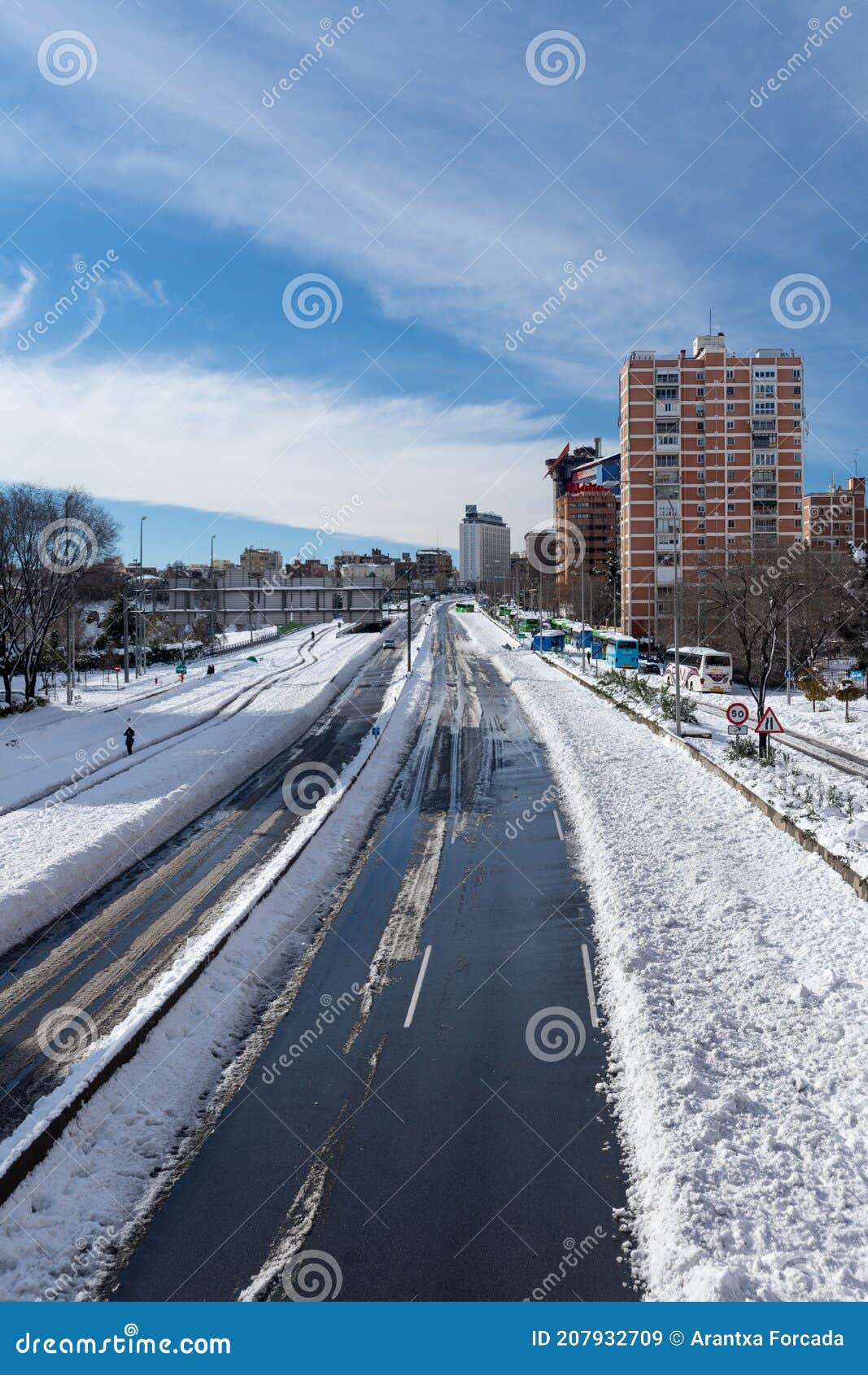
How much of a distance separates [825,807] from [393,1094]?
1306 centimetres

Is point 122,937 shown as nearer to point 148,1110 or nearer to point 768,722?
point 148,1110

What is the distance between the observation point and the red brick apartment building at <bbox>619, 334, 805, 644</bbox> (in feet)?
290

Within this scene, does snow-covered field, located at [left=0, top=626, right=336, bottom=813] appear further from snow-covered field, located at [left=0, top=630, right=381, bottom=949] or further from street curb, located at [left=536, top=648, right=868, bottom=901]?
street curb, located at [left=536, top=648, right=868, bottom=901]

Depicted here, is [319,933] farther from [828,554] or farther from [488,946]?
[828,554]

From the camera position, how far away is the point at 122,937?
13875 mm

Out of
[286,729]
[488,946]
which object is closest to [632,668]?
[286,729]

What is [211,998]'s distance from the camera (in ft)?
37.2

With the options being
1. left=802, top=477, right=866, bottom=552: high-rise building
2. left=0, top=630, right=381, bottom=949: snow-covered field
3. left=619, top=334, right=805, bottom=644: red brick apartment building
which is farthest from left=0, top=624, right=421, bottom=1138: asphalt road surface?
left=802, top=477, right=866, bottom=552: high-rise building

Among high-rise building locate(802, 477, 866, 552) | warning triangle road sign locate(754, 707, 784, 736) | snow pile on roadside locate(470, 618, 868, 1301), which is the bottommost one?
snow pile on roadside locate(470, 618, 868, 1301)

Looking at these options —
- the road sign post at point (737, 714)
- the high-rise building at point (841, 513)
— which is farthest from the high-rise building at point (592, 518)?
the road sign post at point (737, 714)

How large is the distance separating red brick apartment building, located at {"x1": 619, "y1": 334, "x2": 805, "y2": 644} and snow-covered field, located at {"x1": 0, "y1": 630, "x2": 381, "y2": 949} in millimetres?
55745

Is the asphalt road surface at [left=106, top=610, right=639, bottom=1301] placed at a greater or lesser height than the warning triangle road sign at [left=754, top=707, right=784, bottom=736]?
lesser

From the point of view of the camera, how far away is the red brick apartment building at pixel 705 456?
290 feet

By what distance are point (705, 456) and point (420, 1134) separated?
299 ft
